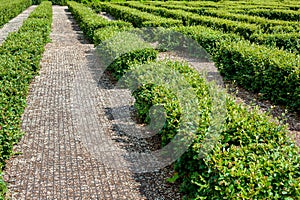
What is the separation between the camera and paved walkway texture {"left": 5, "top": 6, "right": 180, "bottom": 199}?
4977mm

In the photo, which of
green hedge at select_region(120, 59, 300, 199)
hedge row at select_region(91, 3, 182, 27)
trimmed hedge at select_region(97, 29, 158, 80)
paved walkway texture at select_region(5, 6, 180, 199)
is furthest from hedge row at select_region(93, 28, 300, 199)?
hedge row at select_region(91, 3, 182, 27)

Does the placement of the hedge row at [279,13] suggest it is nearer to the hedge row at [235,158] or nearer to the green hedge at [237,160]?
the hedge row at [235,158]

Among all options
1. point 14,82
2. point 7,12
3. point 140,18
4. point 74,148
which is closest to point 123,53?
point 14,82

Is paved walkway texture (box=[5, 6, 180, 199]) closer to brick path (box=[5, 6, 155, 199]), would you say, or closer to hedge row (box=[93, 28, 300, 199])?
brick path (box=[5, 6, 155, 199])

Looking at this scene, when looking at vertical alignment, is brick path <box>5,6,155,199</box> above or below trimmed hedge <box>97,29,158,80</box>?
below

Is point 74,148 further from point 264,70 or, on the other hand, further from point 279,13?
point 279,13

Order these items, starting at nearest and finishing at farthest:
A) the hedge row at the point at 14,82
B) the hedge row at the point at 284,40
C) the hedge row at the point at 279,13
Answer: the hedge row at the point at 14,82 → the hedge row at the point at 284,40 → the hedge row at the point at 279,13

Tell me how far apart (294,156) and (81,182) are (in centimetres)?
298

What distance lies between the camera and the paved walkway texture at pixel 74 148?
4.98m

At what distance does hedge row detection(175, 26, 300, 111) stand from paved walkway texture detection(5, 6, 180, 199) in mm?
3497

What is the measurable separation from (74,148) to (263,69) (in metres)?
5.50

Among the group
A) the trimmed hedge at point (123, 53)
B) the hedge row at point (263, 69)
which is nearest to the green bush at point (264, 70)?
the hedge row at point (263, 69)

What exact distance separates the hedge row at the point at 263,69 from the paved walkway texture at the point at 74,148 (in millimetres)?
3497

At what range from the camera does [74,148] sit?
6156 mm
